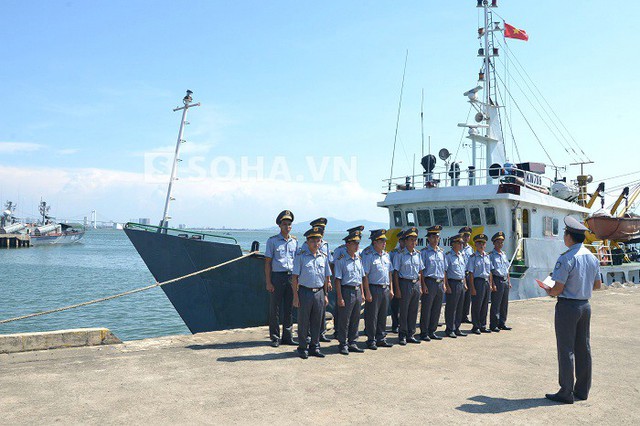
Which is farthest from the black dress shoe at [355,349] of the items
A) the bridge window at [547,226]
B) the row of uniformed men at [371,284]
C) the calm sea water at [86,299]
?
the bridge window at [547,226]

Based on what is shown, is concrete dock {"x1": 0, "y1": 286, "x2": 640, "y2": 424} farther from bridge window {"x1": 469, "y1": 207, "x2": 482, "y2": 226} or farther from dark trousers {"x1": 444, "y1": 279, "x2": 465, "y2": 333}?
bridge window {"x1": 469, "y1": 207, "x2": 482, "y2": 226}

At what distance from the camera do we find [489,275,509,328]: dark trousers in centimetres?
815

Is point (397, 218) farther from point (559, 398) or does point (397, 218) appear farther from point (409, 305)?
point (559, 398)

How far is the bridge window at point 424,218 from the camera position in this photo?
41.1 ft

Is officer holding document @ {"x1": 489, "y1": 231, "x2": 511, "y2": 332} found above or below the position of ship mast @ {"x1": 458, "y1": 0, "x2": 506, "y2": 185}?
below

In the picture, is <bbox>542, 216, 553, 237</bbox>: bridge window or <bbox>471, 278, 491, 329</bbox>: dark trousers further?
<bbox>542, 216, 553, 237</bbox>: bridge window

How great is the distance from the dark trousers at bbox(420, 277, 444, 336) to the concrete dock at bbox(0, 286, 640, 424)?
0.37 m

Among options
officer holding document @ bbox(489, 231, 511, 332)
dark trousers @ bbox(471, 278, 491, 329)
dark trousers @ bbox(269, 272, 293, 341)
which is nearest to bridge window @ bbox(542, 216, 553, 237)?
officer holding document @ bbox(489, 231, 511, 332)

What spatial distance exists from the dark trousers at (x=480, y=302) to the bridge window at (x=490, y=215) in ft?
12.4

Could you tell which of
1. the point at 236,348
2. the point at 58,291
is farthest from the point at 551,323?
the point at 58,291

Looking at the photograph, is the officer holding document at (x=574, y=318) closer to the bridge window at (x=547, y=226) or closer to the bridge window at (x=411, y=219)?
the bridge window at (x=411, y=219)

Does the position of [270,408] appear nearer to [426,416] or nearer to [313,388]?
[313,388]

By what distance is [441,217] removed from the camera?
40.4ft

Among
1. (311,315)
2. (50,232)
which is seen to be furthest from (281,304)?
(50,232)
